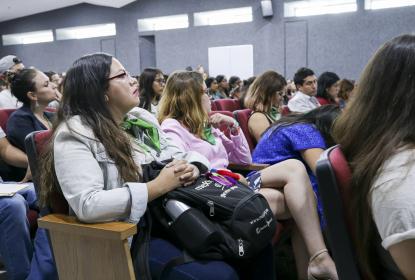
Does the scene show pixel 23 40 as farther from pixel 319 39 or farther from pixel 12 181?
pixel 12 181

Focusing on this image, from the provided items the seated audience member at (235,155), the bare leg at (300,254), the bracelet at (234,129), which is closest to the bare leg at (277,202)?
the seated audience member at (235,155)

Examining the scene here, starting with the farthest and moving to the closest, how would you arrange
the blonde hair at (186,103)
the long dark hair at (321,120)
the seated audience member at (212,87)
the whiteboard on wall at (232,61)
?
1. the whiteboard on wall at (232,61)
2. the seated audience member at (212,87)
3. the blonde hair at (186,103)
4. the long dark hair at (321,120)

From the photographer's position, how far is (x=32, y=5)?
12.4 metres

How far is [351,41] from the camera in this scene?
385 inches

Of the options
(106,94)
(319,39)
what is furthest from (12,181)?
(319,39)

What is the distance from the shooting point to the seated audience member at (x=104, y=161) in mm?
1314

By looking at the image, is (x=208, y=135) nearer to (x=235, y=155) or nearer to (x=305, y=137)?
(x=235, y=155)

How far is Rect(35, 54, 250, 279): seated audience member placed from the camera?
1.31m

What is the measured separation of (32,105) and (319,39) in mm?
8574

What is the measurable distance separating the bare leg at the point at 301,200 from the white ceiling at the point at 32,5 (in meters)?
10.8

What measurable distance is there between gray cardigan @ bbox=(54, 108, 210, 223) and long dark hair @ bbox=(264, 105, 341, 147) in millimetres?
873

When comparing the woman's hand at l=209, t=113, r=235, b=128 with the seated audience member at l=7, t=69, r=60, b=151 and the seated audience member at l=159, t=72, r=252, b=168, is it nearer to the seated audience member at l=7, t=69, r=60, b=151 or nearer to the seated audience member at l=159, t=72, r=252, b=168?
the seated audience member at l=159, t=72, r=252, b=168

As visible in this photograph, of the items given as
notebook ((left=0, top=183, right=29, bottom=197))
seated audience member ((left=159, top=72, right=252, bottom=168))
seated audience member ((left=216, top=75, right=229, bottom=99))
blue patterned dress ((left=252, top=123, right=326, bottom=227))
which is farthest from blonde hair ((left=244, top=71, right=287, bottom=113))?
seated audience member ((left=216, top=75, right=229, bottom=99))

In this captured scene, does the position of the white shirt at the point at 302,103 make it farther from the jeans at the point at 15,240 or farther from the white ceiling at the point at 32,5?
the white ceiling at the point at 32,5
